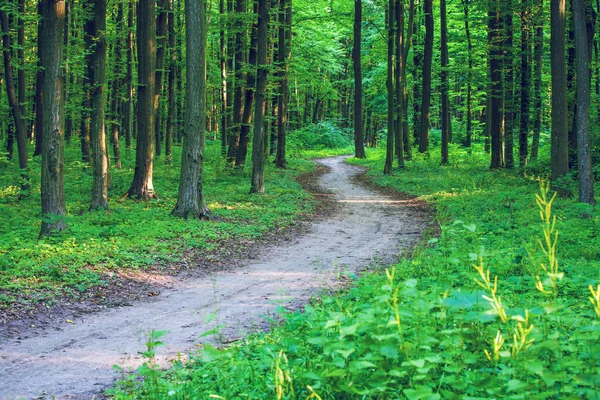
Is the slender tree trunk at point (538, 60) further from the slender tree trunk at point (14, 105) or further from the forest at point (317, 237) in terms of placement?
the slender tree trunk at point (14, 105)

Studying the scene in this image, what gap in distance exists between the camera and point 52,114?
10531 mm

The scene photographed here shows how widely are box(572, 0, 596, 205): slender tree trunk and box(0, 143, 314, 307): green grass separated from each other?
7900 millimetres

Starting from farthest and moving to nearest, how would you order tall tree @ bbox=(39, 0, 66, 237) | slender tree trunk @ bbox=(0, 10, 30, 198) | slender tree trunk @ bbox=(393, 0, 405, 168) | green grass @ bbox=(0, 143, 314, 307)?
slender tree trunk @ bbox=(393, 0, 405, 168)
slender tree trunk @ bbox=(0, 10, 30, 198)
tall tree @ bbox=(39, 0, 66, 237)
green grass @ bbox=(0, 143, 314, 307)

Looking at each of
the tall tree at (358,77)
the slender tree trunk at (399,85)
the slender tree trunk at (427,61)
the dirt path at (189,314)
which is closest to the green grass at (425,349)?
the dirt path at (189,314)

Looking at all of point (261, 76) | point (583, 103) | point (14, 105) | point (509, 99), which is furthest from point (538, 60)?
point (14, 105)

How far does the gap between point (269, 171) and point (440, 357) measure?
24341mm

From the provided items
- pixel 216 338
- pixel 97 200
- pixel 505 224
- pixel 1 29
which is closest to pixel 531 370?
pixel 216 338

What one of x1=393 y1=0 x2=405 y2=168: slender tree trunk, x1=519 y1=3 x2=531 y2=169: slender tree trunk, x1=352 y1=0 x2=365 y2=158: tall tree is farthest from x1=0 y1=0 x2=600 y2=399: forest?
x1=352 y1=0 x2=365 y2=158: tall tree

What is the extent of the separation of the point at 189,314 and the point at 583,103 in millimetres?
10961

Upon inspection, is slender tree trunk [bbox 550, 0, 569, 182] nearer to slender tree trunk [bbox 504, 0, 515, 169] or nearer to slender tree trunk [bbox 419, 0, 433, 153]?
slender tree trunk [bbox 504, 0, 515, 169]

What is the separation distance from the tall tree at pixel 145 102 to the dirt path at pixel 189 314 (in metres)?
6.30

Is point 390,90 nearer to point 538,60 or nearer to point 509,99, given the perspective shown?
point 509,99

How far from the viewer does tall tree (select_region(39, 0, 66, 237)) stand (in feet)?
34.0

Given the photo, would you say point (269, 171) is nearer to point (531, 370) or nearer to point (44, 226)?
point (44, 226)
